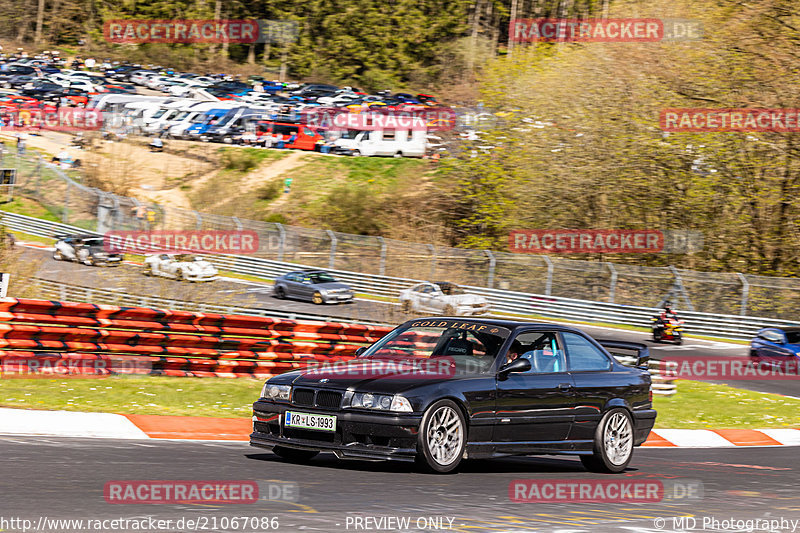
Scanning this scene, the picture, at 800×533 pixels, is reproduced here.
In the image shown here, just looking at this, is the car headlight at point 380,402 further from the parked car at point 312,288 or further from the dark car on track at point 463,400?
the parked car at point 312,288

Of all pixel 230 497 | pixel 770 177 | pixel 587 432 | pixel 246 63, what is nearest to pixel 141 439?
pixel 230 497

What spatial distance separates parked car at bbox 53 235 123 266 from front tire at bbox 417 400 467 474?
23184mm

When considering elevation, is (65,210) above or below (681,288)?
above

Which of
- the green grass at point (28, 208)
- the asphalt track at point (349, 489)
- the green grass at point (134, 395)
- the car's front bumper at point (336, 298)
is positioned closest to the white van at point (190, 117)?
the green grass at point (28, 208)

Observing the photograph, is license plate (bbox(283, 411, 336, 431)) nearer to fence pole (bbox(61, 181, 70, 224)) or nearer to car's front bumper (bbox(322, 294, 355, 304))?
car's front bumper (bbox(322, 294, 355, 304))

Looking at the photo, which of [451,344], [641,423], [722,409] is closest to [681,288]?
[722,409]

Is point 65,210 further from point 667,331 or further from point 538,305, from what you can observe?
point 667,331

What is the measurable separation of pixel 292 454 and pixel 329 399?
970 mm

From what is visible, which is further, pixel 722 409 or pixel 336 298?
pixel 336 298

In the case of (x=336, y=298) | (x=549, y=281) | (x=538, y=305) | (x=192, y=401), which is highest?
(x=549, y=281)

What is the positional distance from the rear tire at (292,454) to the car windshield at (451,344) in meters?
1.10

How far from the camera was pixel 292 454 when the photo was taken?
8641mm

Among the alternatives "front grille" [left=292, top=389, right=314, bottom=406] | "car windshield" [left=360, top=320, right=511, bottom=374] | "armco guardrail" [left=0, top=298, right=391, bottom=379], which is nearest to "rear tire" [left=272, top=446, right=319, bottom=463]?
"front grille" [left=292, top=389, right=314, bottom=406]

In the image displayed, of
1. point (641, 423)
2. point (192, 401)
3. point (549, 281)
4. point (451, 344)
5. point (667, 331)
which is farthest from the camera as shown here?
point (549, 281)
